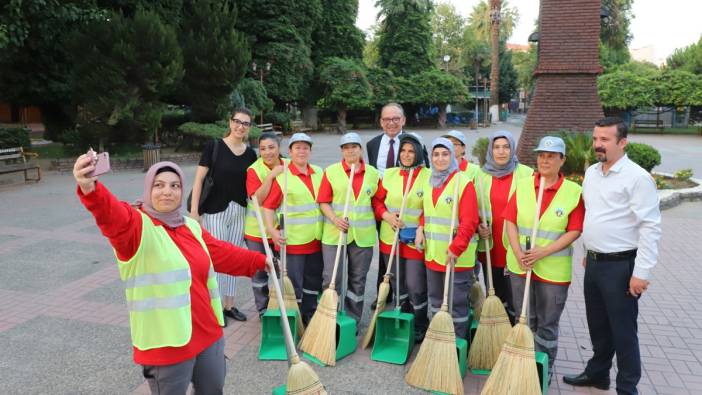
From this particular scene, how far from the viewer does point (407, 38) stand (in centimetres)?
4066

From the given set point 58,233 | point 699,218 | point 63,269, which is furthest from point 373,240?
point 699,218

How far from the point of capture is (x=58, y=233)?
8484mm

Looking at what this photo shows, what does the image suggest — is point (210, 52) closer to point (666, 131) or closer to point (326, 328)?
point (326, 328)

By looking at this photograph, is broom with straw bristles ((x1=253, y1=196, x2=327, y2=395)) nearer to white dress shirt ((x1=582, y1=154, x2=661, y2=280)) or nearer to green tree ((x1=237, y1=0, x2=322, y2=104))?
white dress shirt ((x1=582, y1=154, x2=661, y2=280))

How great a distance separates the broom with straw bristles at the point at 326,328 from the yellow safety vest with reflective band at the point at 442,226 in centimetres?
65

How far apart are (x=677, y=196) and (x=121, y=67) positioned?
1410 cm

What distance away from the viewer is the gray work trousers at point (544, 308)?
3.73 meters

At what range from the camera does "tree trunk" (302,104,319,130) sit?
36828 millimetres

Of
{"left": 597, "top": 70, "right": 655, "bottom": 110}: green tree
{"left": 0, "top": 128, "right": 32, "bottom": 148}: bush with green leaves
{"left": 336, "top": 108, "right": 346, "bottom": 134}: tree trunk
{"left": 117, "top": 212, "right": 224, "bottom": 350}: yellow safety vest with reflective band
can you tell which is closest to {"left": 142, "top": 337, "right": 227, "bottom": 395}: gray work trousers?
{"left": 117, "top": 212, "right": 224, "bottom": 350}: yellow safety vest with reflective band

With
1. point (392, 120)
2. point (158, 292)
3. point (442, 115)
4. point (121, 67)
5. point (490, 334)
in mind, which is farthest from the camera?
point (442, 115)

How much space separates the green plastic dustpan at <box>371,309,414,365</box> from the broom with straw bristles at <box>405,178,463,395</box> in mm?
399

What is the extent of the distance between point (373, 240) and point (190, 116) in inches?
706

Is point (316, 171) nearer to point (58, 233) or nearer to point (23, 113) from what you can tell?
point (58, 233)

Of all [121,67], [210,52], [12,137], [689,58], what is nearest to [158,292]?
[121,67]
